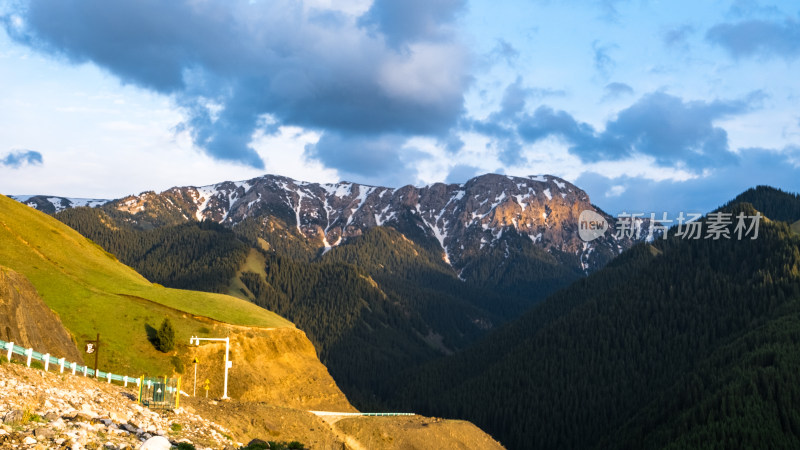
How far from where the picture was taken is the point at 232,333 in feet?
317

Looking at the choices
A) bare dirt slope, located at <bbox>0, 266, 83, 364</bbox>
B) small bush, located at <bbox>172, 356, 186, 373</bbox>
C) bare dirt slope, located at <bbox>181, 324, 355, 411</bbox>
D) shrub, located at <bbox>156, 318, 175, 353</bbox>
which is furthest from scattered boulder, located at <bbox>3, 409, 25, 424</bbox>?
shrub, located at <bbox>156, 318, 175, 353</bbox>

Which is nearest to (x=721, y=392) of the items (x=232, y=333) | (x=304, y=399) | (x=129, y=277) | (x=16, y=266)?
(x=304, y=399)

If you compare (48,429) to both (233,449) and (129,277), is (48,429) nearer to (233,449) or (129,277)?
(233,449)

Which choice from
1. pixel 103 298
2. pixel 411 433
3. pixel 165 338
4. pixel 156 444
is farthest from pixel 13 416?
pixel 103 298

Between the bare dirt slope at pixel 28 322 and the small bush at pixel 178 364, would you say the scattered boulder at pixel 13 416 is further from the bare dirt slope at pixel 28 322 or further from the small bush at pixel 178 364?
the small bush at pixel 178 364

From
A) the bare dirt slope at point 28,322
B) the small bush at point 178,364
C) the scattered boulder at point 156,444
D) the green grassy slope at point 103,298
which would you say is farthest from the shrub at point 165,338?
the scattered boulder at point 156,444

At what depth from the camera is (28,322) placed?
57.0m

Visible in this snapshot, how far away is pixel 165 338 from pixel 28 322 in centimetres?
2786

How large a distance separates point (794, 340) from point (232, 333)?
508 ft

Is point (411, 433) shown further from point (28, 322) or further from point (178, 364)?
point (28, 322)

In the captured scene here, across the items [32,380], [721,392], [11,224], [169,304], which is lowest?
[721,392]

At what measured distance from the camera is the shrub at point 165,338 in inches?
3310

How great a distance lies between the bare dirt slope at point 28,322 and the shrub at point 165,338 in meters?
15.8

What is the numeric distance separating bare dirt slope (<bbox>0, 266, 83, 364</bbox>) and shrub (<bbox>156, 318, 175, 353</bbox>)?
15832 millimetres
